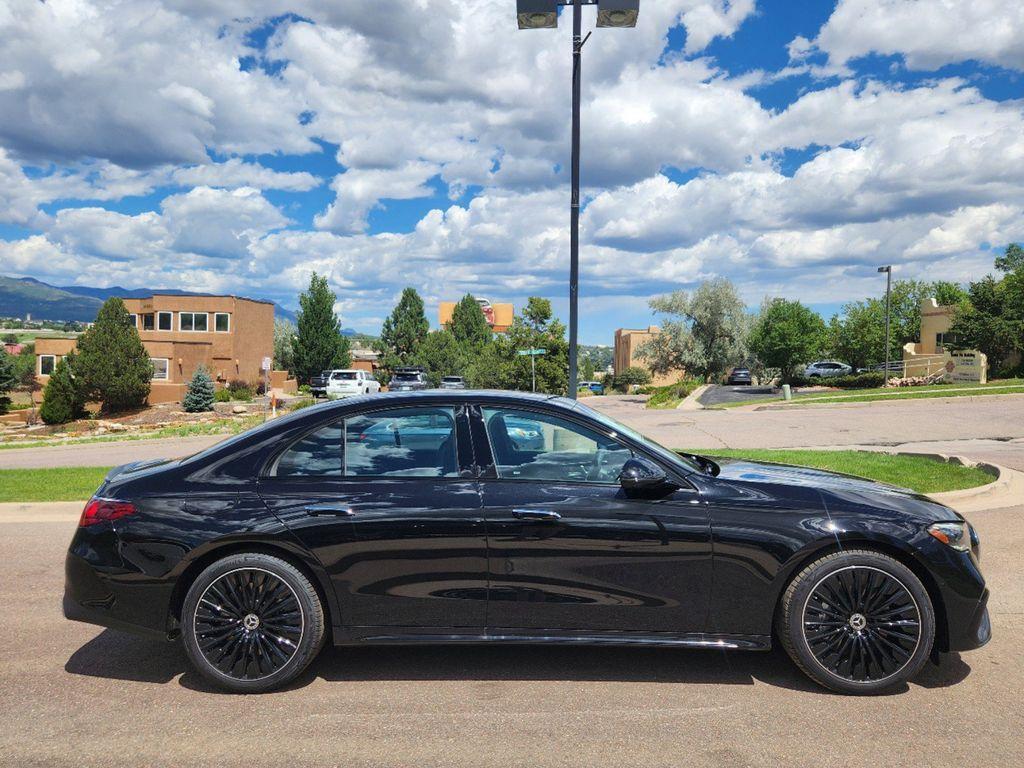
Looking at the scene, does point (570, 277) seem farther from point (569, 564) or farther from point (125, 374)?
point (125, 374)

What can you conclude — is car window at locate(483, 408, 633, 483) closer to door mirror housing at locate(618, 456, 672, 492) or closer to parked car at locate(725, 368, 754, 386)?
door mirror housing at locate(618, 456, 672, 492)

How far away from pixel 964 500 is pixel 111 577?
28.2 ft

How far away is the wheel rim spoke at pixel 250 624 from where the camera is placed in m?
3.99

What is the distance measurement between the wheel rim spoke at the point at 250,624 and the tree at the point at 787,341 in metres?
55.8

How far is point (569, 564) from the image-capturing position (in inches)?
155

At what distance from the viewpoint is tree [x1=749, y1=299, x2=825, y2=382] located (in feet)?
184

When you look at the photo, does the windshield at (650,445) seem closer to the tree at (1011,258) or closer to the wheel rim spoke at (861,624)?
the wheel rim spoke at (861,624)

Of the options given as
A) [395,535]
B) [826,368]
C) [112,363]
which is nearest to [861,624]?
[395,535]

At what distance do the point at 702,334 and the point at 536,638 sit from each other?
5549 centimetres

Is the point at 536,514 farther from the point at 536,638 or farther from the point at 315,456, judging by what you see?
the point at 315,456

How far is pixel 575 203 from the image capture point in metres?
10.6

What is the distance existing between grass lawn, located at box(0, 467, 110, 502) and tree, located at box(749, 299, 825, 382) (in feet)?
168

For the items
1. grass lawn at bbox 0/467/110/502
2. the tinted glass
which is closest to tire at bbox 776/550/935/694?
the tinted glass

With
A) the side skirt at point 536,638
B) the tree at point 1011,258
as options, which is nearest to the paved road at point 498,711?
the side skirt at point 536,638
